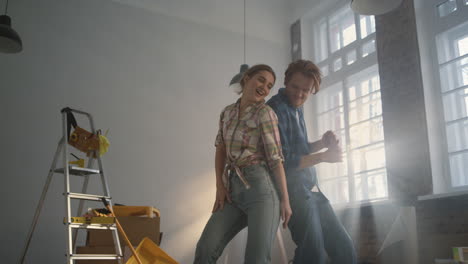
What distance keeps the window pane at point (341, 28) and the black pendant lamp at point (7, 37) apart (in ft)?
13.3

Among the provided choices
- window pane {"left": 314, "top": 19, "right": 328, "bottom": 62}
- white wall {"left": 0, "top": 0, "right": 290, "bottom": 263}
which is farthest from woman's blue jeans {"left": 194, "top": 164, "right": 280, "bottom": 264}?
window pane {"left": 314, "top": 19, "right": 328, "bottom": 62}

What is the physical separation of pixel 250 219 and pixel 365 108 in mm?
4039

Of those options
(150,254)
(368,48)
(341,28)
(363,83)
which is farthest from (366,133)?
(150,254)

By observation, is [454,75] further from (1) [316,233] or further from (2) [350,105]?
(1) [316,233]

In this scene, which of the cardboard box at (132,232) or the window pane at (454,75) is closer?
the cardboard box at (132,232)

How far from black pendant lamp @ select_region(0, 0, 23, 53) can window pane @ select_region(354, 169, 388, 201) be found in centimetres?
402

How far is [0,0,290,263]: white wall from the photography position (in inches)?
185

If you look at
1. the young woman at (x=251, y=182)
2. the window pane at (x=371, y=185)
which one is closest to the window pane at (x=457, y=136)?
the window pane at (x=371, y=185)

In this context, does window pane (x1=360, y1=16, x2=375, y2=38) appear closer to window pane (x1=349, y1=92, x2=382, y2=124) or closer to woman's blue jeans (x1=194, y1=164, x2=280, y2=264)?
window pane (x1=349, y1=92, x2=382, y2=124)

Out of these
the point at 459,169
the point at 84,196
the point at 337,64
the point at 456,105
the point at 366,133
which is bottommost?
the point at 84,196

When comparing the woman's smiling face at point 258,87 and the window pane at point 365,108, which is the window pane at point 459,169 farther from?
the woman's smiling face at point 258,87

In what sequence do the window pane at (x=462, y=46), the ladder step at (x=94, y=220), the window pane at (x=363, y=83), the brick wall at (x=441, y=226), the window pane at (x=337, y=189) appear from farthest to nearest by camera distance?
the window pane at (x=337, y=189) → the window pane at (x=363, y=83) → the window pane at (x=462, y=46) → the brick wall at (x=441, y=226) → the ladder step at (x=94, y=220)

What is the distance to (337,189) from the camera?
584cm

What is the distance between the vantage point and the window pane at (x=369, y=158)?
5117 millimetres
